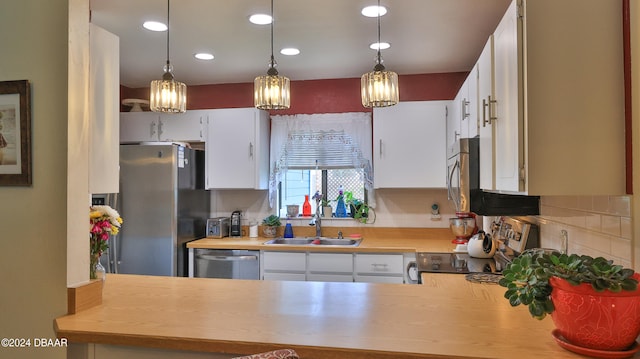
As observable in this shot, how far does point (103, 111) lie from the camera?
179cm

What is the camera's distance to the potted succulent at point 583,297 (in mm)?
1168

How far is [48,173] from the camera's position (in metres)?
1.61

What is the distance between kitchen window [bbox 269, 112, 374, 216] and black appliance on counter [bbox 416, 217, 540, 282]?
118 cm

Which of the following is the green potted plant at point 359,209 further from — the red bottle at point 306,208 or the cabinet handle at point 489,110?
the cabinet handle at point 489,110

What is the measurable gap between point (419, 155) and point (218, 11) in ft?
6.78

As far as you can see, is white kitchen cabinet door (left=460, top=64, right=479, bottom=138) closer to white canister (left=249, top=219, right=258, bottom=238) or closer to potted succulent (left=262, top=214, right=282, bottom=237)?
potted succulent (left=262, top=214, right=282, bottom=237)

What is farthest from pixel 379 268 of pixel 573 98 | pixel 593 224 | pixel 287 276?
pixel 573 98

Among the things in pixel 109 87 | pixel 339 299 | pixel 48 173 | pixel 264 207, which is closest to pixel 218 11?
pixel 109 87

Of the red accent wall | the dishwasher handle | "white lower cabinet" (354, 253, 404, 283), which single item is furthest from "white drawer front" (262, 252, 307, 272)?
the red accent wall

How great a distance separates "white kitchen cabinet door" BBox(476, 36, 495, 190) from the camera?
2059mm

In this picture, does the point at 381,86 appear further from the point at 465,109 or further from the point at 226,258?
the point at 226,258

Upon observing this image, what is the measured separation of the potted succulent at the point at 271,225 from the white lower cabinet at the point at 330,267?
67 cm

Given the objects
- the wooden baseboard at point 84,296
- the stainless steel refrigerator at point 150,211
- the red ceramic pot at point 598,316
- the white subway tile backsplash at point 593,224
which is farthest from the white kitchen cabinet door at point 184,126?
the red ceramic pot at point 598,316

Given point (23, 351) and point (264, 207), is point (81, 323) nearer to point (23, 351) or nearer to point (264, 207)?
point (23, 351)
